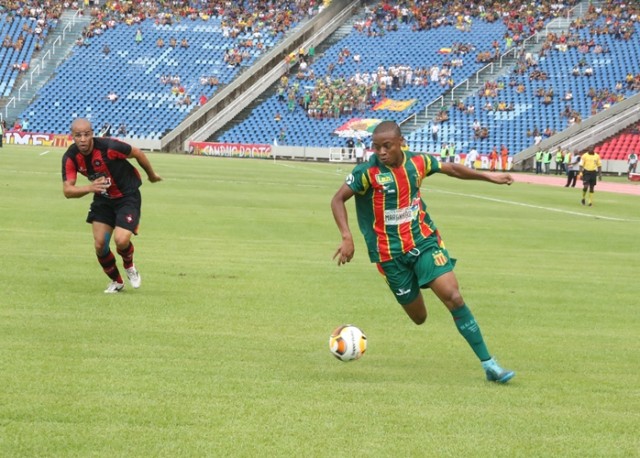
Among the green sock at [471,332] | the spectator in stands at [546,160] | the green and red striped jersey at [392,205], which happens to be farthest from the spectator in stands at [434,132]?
the green sock at [471,332]

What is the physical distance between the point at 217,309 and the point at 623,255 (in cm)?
1126

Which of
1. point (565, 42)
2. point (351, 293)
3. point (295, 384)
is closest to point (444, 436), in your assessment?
point (295, 384)

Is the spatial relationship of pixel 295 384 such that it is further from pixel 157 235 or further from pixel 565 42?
pixel 565 42

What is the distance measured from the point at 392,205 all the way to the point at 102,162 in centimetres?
511

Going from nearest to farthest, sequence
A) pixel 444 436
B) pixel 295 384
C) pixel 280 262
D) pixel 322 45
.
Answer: pixel 444 436
pixel 295 384
pixel 280 262
pixel 322 45

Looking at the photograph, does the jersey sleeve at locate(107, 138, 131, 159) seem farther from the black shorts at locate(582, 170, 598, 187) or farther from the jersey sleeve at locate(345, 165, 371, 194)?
the black shorts at locate(582, 170, 598, 187)

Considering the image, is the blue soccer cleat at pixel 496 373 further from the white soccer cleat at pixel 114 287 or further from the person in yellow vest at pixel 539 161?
the person in yellow vest at pixel 539 161

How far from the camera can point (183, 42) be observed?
8650 cm

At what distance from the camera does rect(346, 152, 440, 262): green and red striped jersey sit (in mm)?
9383

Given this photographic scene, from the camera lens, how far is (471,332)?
900 cm

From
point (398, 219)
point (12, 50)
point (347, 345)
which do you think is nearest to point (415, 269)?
point (398, 219)

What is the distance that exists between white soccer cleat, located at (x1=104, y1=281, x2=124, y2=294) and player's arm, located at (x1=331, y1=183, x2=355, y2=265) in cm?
492

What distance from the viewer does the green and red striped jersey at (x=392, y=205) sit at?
30.8 feet

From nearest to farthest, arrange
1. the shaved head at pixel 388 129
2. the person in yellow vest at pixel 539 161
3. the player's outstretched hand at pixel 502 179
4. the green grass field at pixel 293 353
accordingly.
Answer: the green grass field at pixel 293 353, the shaved head at pixel 388 129, the player's outstretched hand at pixel 502 179, the person in yellow vest at pixel 539 161
